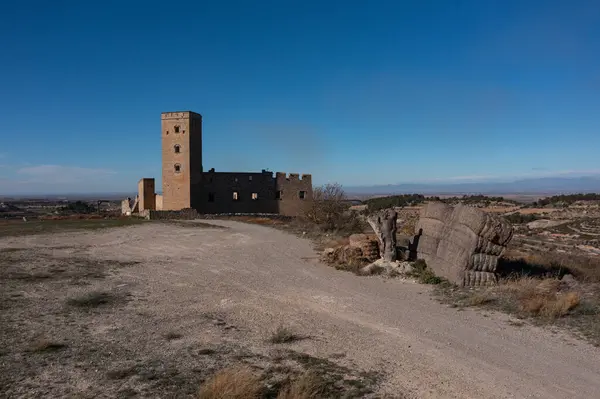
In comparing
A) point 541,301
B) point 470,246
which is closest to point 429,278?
point 470,246

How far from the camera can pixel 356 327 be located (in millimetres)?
8289

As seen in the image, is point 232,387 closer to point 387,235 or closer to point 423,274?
point 423,274

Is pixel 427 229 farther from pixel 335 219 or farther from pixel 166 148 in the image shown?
pixel 166 148

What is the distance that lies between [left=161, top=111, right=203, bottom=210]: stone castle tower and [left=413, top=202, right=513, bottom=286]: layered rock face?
2945 cm

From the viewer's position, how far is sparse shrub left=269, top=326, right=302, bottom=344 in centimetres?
729

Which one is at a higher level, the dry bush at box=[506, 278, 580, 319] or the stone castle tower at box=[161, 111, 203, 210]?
the stone castle tower at box=[161, 111, 203, 210]

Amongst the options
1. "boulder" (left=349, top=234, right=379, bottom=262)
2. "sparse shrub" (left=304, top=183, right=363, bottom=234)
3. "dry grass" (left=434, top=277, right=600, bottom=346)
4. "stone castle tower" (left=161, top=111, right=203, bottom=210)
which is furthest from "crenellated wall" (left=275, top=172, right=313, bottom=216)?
"dry grass" (left=434, top=277, right=600, bottom=346)

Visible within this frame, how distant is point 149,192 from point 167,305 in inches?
1387

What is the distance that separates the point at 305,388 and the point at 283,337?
82.6 inches

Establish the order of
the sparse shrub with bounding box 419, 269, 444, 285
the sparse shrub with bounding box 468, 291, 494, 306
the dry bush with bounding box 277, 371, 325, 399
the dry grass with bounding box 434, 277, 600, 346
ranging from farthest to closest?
the sparse shrub with bounding box 419, 269, 444, 285
the sparse shrub with bounding box 468, 291, 494, 306
the dry grass with bounding box 434, 277, 600, 346
the dry bush with bounding box 277, 371, 325, 399

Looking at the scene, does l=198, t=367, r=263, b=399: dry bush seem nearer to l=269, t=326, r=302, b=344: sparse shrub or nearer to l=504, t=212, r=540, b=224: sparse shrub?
l=269, t=326, r=302, b=344: sparse shrub

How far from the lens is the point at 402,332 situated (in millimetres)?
8008

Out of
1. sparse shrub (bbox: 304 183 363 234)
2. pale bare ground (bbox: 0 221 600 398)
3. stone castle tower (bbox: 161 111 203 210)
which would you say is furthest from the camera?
stone castle tower (bbox: 161 111 203 210)

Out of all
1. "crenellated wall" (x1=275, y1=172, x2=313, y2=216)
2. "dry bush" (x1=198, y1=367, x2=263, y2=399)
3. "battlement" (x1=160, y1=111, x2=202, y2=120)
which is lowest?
"dry bush" (x1=198, y1=367, x2=263, y2=399)
